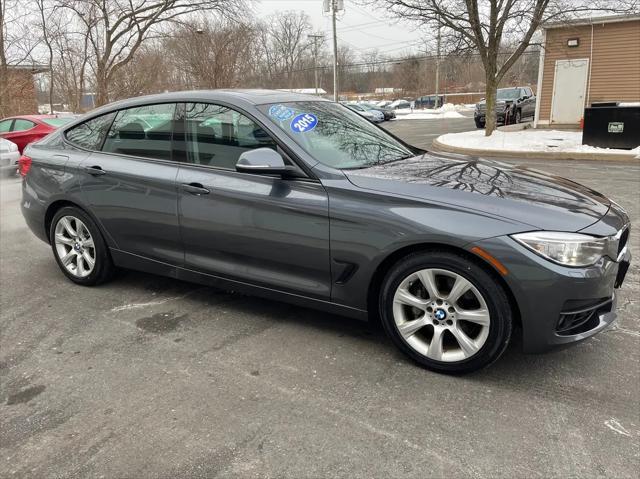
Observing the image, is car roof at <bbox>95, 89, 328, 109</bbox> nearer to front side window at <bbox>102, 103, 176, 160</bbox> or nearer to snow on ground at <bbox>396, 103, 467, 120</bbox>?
front side window at <bbox>102, 103, 176, 160</bbox>

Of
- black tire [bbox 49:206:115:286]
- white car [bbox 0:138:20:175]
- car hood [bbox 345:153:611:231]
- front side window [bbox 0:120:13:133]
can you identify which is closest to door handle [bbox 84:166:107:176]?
black tire [bbox 49:206:115:286]

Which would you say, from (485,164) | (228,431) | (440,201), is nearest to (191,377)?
(228,431)

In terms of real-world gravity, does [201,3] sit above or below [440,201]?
above

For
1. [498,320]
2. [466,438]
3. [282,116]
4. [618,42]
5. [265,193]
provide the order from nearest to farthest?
[466,438]
[498,320]
[265,193]
[282,116]
[618,42]

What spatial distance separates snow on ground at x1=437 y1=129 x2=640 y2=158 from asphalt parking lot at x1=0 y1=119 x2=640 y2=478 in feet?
34.4

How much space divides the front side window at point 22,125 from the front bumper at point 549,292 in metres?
13.8

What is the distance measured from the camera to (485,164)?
3.84 meters

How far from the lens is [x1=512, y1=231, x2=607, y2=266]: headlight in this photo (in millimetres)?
2666

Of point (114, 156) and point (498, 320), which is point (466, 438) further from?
point (114, 156)

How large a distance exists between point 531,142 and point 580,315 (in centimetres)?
1394

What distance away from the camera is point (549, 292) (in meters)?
2.66

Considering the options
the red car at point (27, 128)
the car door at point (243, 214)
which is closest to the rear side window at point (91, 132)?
the car door at point (243, 214)

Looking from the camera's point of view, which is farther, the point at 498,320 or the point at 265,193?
the point at 265,193

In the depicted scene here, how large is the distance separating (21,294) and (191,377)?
7.43 ft
